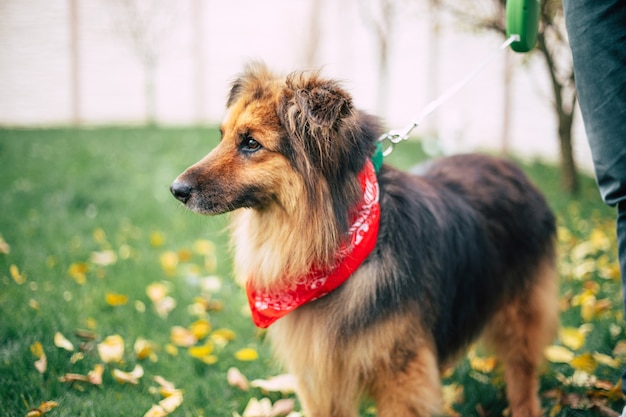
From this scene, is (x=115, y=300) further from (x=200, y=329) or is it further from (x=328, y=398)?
(x=328, y=398)

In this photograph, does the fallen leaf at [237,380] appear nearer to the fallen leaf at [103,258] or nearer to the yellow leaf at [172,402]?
the yellow leaf at [172,402]

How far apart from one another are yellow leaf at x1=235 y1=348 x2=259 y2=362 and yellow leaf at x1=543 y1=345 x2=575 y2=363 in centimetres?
191

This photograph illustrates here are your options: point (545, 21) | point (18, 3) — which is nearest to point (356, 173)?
point (545, 21)

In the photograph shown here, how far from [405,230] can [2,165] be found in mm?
6727

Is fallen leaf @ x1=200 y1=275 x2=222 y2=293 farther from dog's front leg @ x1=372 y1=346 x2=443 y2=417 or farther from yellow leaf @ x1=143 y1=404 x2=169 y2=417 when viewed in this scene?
dog's front leg @ x1=372 y1=346 x2=443 y2=417

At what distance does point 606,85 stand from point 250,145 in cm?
147

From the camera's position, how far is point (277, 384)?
309 centimetres

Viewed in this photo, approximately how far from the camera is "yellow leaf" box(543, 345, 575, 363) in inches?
135

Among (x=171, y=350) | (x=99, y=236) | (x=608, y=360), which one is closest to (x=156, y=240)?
(x=99, y=236)

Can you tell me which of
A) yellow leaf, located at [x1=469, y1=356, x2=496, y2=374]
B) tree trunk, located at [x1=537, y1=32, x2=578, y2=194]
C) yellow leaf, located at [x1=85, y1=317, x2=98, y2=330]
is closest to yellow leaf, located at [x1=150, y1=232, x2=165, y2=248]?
yellow leaf, located at [x1=85, y1=317, x2=98, y2=330]

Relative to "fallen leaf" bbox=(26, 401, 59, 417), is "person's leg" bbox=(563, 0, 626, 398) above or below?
above

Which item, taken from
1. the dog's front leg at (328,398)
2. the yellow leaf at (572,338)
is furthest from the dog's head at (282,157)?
the yellow leaf at (572,338)

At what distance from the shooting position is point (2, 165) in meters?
7.20

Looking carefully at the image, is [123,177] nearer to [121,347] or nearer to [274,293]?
[121,347]
